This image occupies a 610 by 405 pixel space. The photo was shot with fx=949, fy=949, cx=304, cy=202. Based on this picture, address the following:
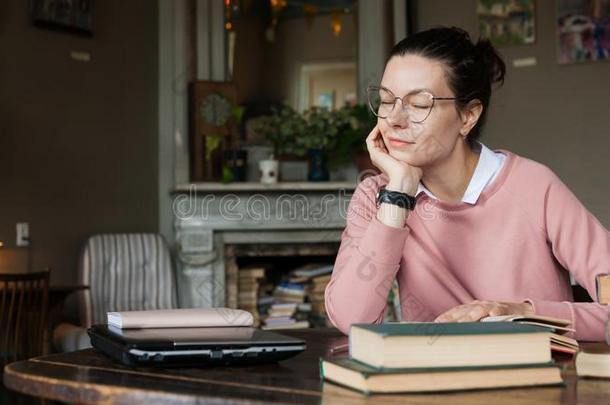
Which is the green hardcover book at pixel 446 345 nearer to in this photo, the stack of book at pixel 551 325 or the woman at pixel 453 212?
the stack of book at pixel 551 325

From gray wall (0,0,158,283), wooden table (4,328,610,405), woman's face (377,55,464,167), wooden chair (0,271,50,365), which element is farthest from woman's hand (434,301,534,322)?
gray wall (0,0,158,283)

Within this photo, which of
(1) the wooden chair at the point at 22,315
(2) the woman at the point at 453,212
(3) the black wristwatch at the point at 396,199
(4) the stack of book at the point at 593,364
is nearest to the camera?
(4) the stack of book at the point at 593,364

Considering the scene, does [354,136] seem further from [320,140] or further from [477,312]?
[477,312]

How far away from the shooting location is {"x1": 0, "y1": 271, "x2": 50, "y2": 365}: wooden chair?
3.83 m

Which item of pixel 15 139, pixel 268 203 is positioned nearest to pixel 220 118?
pixel 268 203

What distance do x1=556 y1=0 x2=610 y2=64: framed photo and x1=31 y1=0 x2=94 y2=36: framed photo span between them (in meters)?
2.55

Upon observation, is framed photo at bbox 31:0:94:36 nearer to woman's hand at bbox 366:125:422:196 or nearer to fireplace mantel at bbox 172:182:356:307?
fireplace mantel at bbox 172:182:356:307

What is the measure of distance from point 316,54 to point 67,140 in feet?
5.43

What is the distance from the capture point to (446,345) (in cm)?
111

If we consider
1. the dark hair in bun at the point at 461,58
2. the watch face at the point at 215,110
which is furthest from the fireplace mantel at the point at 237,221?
the dark hair in bun at the point at 461,58

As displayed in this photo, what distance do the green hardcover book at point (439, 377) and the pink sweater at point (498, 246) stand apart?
0.68 m

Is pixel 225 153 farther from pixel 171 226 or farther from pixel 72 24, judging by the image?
pixel 72 24

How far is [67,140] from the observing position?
4961 millimetres

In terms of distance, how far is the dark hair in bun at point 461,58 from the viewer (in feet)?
6.35
